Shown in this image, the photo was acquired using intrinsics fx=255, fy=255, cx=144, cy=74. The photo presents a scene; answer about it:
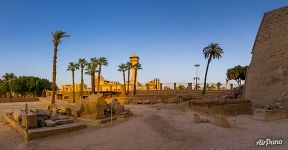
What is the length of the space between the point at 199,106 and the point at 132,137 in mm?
11810

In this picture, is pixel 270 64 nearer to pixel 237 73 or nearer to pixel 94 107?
pixel 94 107

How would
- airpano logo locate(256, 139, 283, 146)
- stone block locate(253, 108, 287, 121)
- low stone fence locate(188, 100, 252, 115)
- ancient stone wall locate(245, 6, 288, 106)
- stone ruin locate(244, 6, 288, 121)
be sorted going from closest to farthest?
airpano logo locate(256, 139, 283, 146)
stone block locate(253, 108, 287, 121)
low stone fence locate(188, 100, 252, 115)
stone ruin locate(244, 6, 288, 121)
ancient stone wall locate(245, 6, 288, 106)

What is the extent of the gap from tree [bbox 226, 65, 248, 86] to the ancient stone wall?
29.1 metres

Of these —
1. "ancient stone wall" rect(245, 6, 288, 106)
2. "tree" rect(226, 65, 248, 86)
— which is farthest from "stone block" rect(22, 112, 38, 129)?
"tree" rect(226, 65, 248, 86)

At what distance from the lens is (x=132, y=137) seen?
1105cm

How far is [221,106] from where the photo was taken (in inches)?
888

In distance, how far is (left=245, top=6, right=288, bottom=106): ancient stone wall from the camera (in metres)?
23.6

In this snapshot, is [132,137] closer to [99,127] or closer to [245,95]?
[99,127]

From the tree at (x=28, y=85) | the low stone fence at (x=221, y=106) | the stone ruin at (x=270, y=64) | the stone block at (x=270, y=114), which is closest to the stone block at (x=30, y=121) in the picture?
the low stone fence at (x=221, y=106)

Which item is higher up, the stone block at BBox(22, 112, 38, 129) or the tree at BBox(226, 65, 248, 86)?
the tree at BBox(226, 65, 248, 86)

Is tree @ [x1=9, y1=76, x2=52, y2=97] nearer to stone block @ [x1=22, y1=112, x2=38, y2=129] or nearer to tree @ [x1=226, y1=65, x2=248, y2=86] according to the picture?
tree @ [x1=226, y1=65, x2=248, y2=86]

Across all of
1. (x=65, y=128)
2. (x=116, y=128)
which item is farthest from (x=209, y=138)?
(x=65, y=128)

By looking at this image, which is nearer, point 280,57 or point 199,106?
point 199,106

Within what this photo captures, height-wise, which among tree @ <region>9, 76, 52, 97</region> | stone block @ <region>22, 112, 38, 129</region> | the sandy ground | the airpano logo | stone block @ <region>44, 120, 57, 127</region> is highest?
tree @ <region>9, 76, 52, 97</region>
